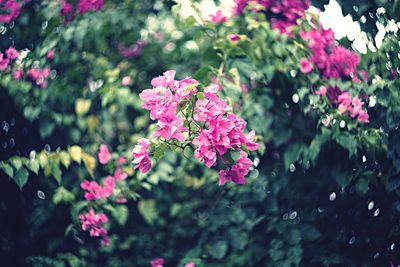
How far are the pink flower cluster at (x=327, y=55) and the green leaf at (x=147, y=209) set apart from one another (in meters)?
1.32

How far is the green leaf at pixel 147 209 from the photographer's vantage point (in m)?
3.00

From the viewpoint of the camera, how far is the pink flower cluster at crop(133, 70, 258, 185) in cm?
143

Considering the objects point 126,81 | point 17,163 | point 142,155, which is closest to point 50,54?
point 126,81

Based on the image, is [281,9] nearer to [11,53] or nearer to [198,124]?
[198,124]

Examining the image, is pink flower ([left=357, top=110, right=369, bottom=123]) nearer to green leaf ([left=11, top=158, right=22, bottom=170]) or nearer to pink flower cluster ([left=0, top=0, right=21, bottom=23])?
green leaf ([left=11, top=158, right=22, bottom=170])

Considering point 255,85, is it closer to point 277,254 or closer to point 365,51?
point 365,51

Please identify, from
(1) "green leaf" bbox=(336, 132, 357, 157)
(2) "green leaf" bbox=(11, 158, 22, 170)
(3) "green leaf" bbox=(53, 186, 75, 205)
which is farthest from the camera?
(3) "green leaf" bbox=(53, 186, 75, 205)

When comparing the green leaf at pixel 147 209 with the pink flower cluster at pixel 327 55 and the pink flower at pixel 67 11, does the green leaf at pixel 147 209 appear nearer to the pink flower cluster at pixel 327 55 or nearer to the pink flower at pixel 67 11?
the pink flower at pixel 67 11

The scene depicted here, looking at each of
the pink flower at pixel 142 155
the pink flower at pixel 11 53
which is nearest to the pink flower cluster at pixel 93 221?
the pink flower at pixel 11 53

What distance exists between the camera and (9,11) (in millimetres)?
2623

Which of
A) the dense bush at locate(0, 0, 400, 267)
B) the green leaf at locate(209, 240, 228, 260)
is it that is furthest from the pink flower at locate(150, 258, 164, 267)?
the green leaf at locate(209, 240, 228, 260)

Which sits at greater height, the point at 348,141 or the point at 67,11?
the point at 67,11

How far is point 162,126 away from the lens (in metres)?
1.46

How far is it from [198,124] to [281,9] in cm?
121
